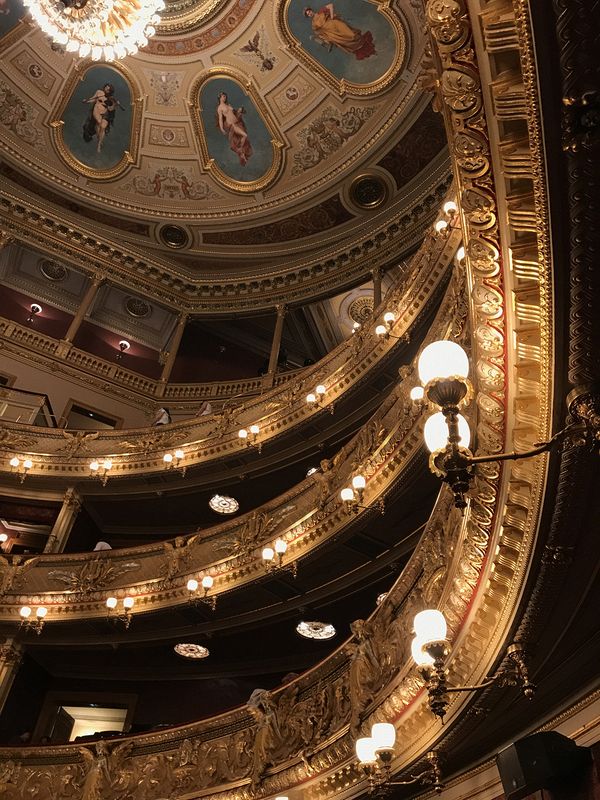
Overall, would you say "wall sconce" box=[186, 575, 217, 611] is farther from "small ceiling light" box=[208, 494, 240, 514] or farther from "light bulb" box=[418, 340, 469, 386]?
"light bulb" box=[418, 340, 469, 386]

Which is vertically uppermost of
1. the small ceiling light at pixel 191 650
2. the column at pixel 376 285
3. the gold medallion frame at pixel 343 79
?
the gold medallion frame at pixel 343 79

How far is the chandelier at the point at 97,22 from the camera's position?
17.3 metres

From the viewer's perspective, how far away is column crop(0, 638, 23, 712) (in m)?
A: 12.2

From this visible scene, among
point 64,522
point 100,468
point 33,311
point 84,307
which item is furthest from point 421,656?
point 33,311

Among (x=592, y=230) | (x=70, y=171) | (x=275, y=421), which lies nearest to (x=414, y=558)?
(x=592, y=230)

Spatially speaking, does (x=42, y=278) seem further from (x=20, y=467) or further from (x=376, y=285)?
(x=376, y=285)

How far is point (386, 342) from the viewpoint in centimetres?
1345

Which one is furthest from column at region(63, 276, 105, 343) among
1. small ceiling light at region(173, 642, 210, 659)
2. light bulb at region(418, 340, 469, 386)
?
light bulb at region(418, 340, 469, 386)

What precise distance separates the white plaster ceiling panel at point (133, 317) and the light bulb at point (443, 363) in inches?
793

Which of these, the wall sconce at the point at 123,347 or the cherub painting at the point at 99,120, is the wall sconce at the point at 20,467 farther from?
the cherub painting at the point at 99,120

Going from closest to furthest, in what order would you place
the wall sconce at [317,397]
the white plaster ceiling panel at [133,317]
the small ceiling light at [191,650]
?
1. the small ceiling light at [191,650]
2. the wall sconce at [317,397]
3. the white plaster ceiling panel at [133,317]

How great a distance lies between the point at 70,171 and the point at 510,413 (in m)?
21.0

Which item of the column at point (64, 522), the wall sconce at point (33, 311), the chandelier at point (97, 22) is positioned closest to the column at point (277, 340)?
the column at point (64, 522)

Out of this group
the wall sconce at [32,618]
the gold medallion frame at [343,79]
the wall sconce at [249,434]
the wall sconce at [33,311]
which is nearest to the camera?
the wall sconce at [32,618]
